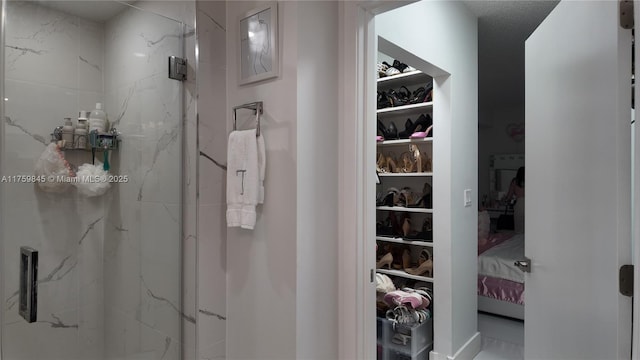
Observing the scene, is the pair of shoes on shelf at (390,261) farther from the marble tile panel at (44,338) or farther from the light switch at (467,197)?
the marble tile panel at (44,338)

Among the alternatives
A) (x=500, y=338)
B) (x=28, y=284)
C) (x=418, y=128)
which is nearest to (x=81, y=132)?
(x=28, y=284)

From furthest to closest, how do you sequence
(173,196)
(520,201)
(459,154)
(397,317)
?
(520,201)
(459,154)
(397,317)
(173,196)

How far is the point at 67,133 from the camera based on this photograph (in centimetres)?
130

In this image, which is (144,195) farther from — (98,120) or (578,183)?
(578,183)

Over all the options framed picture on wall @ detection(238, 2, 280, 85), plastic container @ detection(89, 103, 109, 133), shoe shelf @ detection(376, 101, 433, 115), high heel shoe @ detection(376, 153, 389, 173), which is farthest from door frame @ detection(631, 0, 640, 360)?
high heel shoe @ detection(376, 153, 389, 173)

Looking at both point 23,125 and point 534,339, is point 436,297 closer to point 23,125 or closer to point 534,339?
point 534,339

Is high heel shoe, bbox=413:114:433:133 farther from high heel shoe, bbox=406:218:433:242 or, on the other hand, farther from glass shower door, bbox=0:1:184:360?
glass shower door, bbox=0:1:184:360

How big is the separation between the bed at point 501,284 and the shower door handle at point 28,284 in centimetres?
358

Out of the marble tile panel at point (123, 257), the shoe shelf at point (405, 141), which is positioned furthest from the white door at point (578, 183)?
the marble tile panel at point (123, 257)

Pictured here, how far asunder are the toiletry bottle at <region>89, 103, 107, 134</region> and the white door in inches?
68.5

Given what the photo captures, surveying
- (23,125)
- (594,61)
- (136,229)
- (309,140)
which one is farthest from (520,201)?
(23,125)

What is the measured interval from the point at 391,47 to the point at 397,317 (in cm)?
175

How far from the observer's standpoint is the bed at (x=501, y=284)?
3.40 metres

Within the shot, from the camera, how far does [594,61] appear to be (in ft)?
4.05
